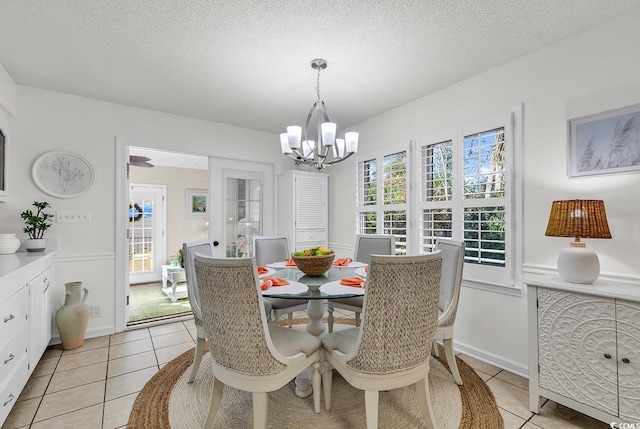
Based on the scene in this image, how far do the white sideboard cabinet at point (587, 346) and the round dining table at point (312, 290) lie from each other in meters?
1.13

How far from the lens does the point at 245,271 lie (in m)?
1.39

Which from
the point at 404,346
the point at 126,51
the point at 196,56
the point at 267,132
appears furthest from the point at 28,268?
the point at 267,132

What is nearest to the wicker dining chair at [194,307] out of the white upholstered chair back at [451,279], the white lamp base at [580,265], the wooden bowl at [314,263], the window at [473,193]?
the wooden bowl at [314,263]

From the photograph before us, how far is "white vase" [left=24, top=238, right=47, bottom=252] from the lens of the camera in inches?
101

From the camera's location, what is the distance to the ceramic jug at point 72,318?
2.71m

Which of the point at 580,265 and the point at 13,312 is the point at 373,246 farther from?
the point at 13,312

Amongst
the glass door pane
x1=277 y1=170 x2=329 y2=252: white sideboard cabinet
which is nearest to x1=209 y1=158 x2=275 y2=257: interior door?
the glass door pane

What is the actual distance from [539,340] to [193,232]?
6.00 m

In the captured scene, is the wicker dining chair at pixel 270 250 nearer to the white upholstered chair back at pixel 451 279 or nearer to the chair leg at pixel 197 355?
the chair leg at pixel 197 355

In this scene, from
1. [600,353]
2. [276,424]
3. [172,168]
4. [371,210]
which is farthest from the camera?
[172,168]

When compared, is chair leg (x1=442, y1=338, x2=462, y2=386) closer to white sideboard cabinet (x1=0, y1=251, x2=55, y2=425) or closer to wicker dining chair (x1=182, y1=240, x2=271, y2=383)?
wicker dining chair (x1=182, y1=240, x2=271, y2=383)

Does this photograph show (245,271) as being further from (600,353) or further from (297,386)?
(600,353)

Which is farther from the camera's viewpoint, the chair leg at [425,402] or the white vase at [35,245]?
the white vase at [35,245]

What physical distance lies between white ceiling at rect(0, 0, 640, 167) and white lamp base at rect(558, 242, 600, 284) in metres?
1.47
